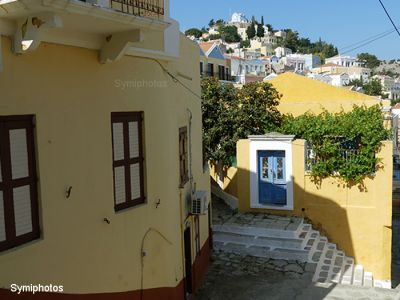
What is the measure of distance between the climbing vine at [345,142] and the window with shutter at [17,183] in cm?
1193

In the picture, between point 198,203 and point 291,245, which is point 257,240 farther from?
point 198,203

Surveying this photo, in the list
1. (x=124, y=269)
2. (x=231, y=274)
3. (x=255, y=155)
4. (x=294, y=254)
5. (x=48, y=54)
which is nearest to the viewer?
(x=48, y=54)

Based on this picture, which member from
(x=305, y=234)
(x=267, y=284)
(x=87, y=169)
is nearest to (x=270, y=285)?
(x=267, y=284)

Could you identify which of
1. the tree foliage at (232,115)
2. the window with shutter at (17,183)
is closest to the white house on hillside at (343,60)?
the tree foliage at (232,115)

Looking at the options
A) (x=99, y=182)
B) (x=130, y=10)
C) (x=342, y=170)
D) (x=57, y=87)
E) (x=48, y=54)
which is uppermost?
(x=130, y=10)

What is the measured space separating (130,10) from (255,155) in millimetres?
10380

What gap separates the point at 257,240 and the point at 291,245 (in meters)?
1.10

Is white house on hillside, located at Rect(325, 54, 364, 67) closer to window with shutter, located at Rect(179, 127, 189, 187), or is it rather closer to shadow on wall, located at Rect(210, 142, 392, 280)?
shadow on wall, located at Rect(210, 142, 392, 280)

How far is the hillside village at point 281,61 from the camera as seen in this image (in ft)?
206

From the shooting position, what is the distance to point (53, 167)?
5.55 meters

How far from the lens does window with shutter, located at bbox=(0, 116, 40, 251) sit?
5027 millimetres

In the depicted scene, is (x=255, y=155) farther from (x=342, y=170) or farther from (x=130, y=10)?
(x=130, y=10)

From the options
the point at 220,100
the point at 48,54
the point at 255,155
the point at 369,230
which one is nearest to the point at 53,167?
the point at 48,54

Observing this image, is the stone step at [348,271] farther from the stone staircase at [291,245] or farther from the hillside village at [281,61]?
the hillside village at [281,61]
